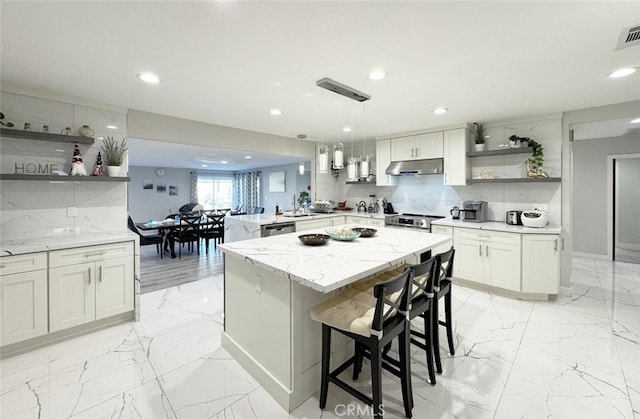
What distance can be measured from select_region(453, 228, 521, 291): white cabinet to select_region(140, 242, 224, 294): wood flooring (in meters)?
3.69

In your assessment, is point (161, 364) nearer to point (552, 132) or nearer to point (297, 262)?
point (297, 262)

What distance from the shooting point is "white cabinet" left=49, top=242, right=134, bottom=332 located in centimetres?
242

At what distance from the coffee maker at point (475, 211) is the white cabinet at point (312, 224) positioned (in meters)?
2.17

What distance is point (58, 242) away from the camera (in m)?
2.47

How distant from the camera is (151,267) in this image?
4.91 metres

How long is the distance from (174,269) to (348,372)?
3833mm

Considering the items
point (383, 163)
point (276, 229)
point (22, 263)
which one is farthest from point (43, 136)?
point (383, 163)

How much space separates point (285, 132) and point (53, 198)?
302cm

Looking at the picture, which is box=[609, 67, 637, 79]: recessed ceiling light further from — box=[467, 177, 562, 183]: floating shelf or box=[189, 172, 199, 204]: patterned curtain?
box=[189, 172, 199, 204]: patterned curtain

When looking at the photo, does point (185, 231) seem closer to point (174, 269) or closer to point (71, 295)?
point (174, 269)

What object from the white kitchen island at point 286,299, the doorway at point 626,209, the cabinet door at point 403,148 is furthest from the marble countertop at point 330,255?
the doorway at point 626,209

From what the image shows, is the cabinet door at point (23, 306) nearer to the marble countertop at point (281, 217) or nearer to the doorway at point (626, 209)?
the marble countertop at point (281, 217)

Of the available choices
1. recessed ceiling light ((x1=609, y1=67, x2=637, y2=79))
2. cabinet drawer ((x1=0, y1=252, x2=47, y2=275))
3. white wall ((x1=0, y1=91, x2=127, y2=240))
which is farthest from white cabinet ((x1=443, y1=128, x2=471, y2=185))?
cabinet drawer ((x1=0, y1=252, x2=47, y2=275))

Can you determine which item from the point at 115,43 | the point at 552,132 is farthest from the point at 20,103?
the point at 552,132
